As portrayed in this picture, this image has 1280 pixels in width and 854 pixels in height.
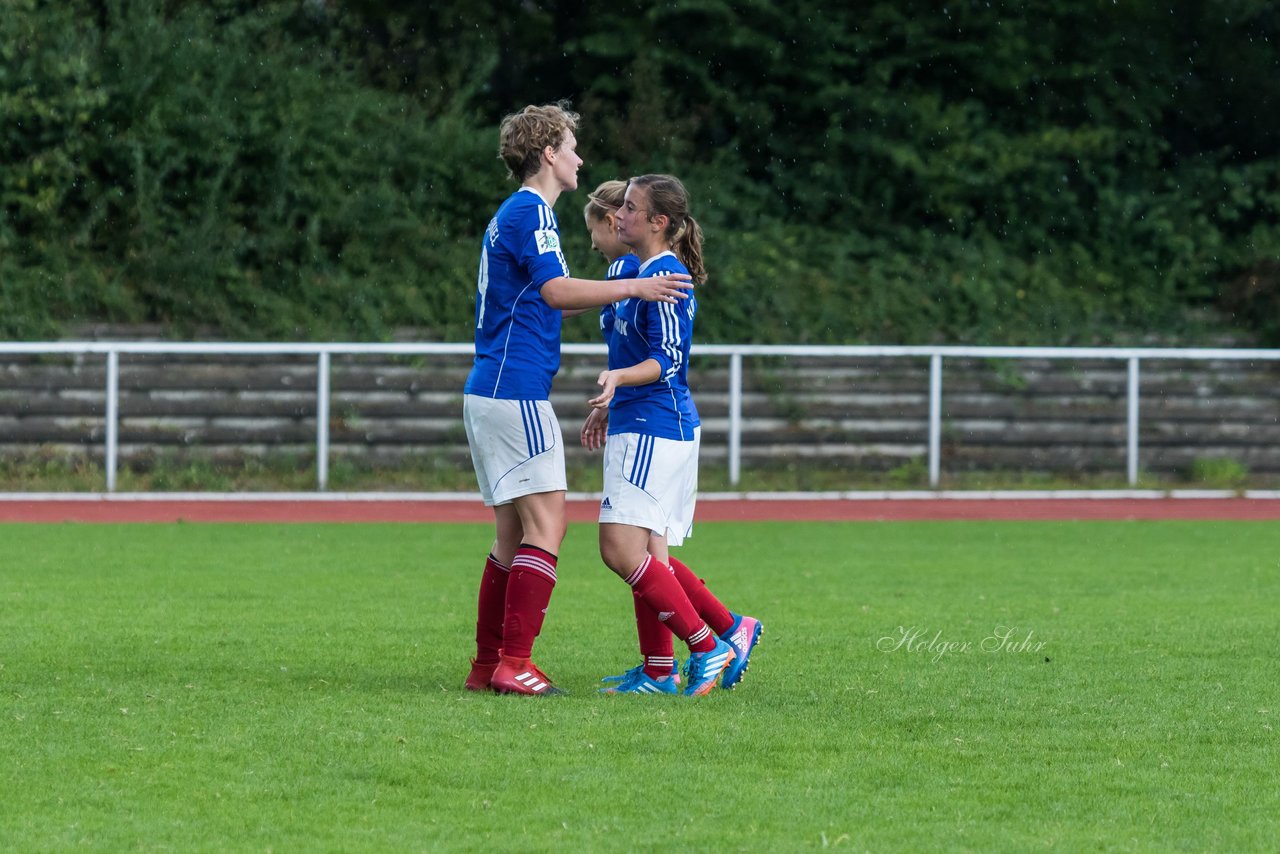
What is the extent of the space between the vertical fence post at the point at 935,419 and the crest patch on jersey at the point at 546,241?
11500 mm

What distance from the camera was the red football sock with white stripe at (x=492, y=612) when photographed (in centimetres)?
626

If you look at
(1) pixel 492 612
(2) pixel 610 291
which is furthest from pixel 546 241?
(1) pixel 492 612

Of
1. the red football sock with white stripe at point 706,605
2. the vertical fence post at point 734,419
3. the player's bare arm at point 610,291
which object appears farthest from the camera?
the vertical fence post at point 734,419

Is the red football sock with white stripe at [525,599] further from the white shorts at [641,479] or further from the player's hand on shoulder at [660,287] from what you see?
the player's hand on shoulder at [660,287]

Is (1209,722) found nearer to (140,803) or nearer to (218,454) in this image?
(140,803)

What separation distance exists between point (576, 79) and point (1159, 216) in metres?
8.13

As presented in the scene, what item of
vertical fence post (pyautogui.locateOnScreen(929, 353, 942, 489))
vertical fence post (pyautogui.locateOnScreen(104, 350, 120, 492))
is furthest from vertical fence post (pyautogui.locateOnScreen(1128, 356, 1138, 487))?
vertical fence post (pyautogui.locateOnScreen(104, 350, 120, 492))

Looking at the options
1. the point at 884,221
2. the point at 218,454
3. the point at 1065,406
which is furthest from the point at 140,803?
the point at 884,221

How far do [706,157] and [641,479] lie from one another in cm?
1849

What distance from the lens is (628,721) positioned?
5.51 metres

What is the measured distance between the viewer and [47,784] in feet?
15.0

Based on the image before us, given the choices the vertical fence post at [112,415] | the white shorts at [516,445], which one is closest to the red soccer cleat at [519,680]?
the white shorts at [516,445]

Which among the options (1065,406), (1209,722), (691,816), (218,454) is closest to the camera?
(691,816)

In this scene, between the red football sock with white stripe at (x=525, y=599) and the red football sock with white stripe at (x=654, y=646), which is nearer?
the red football sock with white stripe at (x=525, y=599)
